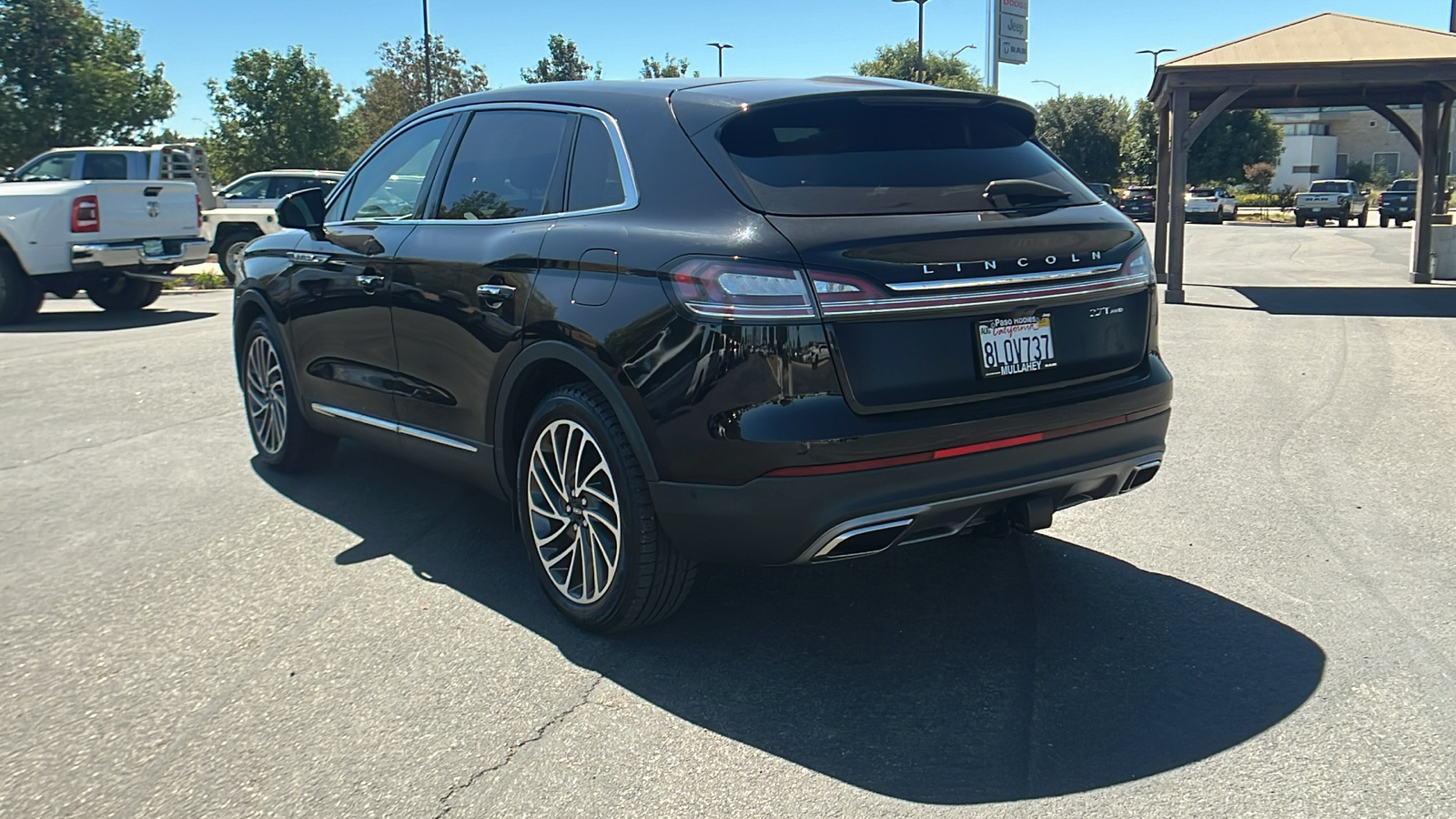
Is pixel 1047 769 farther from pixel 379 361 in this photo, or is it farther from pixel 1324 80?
pixel 1324 80

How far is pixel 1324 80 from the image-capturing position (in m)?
15.5

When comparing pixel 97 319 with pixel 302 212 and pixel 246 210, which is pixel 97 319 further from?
pixel 302 212

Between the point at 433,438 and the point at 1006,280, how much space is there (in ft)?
7.76

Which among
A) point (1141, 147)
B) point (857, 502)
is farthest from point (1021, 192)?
point (1141, 147)

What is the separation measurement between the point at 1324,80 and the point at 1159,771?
15.2 m

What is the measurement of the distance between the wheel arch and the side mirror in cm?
193

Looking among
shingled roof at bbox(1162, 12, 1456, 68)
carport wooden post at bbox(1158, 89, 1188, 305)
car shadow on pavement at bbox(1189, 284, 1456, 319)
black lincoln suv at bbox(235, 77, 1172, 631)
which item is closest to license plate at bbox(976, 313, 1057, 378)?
black lincoln suv at bbox(235, 77, 1172, 631)

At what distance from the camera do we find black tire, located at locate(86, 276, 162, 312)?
49.9 ft

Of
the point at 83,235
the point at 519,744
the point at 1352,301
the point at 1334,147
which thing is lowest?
the point at 519,744

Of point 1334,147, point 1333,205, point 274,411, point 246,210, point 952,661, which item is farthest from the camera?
point 1334,147

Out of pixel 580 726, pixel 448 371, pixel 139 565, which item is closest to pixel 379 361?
pixel 448 371

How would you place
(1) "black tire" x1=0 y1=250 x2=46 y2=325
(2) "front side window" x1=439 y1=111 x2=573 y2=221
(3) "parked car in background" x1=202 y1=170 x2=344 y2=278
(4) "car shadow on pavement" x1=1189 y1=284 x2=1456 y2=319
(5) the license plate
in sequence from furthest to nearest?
(3) "parked car in background" x1=202 y1=170 x2=344 y2=278 → (1) "black tire" x1=0 y1=250 x2=46 y2=325 → (4) "car shadow on pavement" x1=1189 y1=284 x2=1456 y2=319 → (2) "front side window" x1=439 y1=111 x2=573 y2=221 → (5) the license plate

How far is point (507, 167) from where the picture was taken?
449 cm

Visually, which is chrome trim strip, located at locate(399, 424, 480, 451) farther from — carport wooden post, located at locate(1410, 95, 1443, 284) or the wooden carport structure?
carport wooden post, located at locate(1410, 95, 1443, 284)
